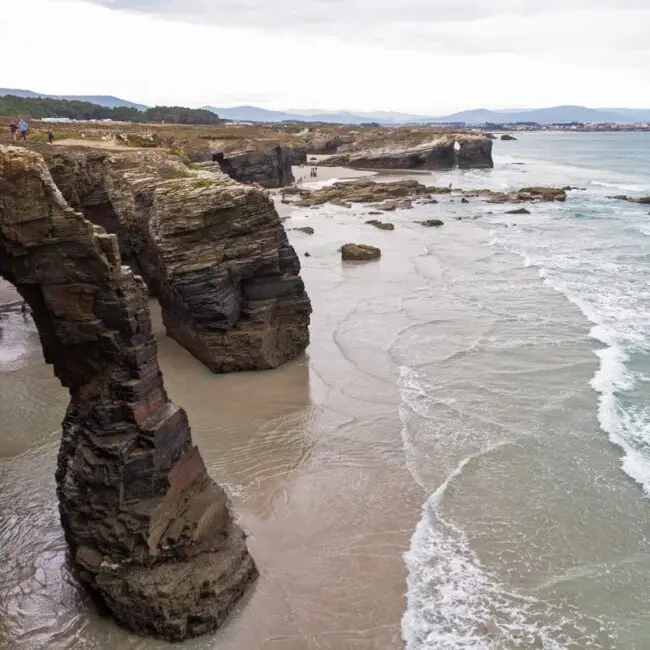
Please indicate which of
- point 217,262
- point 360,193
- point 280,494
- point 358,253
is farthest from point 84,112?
point 280,494

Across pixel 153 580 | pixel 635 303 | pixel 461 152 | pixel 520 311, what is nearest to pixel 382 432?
pixel 153 580

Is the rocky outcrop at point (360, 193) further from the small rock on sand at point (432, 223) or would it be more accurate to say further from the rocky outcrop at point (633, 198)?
the rocky outcrop at point (633, 198)

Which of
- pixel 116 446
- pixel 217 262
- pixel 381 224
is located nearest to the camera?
pixel 116 446

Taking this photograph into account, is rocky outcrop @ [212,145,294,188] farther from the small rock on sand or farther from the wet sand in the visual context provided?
the wet sand

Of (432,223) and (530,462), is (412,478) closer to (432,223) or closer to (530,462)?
(530,462)

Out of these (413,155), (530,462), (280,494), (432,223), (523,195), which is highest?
(280,494)

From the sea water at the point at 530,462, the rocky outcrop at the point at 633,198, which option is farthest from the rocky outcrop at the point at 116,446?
the rocky outcrop at the point at 633,198

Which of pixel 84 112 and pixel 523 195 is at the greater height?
pixel 84 112
